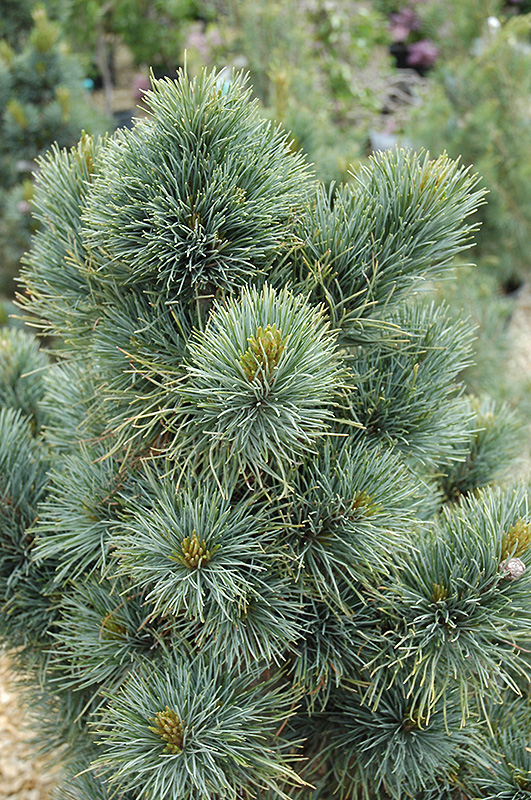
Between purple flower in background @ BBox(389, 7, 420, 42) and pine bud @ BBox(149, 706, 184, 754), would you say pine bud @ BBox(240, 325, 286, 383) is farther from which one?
purple flower in background @ BBox(389, 7, 420, 42)

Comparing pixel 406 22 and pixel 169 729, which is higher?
pixel 406 22

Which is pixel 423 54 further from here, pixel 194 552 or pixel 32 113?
pixel 194 552

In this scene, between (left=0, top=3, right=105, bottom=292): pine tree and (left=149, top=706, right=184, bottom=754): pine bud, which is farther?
(left=0, top=3, right=105, bottom=292): pine tree

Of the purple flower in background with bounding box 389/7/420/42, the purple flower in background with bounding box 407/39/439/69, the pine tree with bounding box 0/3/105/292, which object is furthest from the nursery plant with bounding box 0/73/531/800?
the purple flower in background with bounding box 389/7/420/42

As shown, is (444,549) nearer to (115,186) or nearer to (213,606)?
(213,606)

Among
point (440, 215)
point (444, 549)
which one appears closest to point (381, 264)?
point (440, 215)

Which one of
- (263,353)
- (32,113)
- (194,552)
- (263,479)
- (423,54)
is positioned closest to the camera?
(263,353)

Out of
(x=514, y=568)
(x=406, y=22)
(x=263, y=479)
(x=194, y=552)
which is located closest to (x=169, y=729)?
(x=194, y=552)
